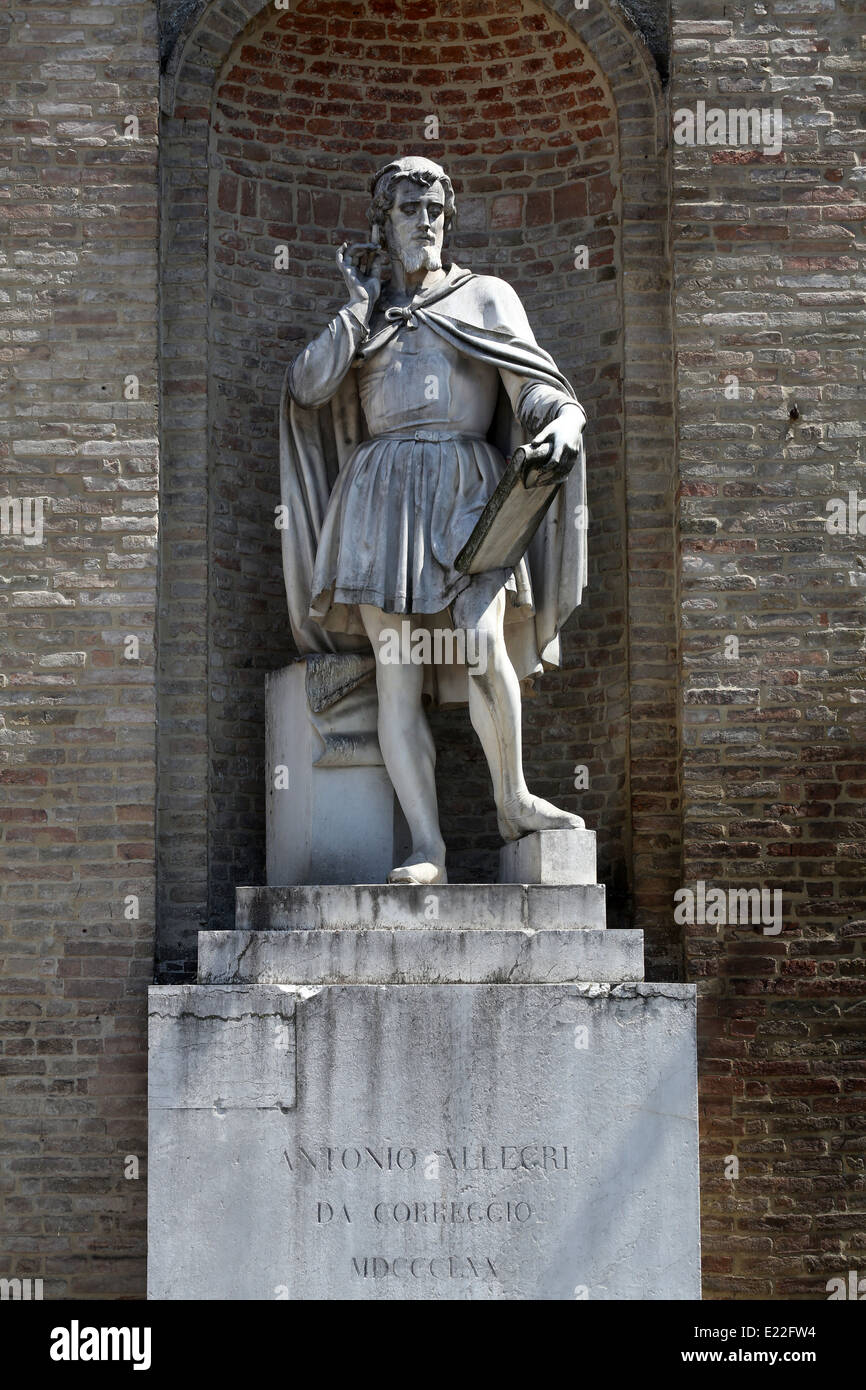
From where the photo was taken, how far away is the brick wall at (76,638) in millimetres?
9117

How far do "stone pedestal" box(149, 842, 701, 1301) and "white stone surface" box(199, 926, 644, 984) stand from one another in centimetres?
14

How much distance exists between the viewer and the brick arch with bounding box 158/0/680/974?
9.71m

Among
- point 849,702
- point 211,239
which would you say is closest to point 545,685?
point 849,702

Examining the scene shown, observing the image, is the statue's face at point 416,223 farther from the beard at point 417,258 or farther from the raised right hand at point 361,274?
the raised right hand at point 361,274

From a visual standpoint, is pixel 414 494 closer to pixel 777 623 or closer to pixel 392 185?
pixel 392 185

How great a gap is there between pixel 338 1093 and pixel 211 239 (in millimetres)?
4370

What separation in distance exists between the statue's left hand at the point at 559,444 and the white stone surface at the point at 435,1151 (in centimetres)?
188

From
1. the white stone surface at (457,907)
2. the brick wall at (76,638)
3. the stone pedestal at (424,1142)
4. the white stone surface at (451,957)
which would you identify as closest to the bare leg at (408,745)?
the white stone surface at (457,907)

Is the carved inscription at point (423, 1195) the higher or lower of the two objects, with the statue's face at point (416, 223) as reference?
lower

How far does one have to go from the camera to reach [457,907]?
26.0 feet

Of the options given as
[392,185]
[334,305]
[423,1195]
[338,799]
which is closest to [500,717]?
[338,799]

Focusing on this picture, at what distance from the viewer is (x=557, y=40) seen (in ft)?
34.0

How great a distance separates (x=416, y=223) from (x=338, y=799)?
2315mm
